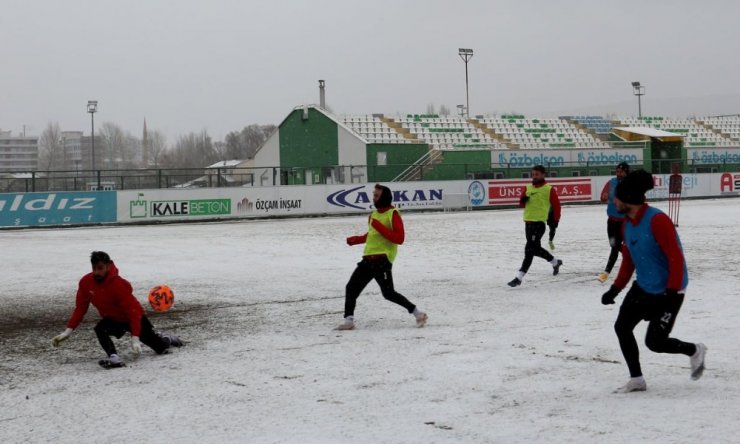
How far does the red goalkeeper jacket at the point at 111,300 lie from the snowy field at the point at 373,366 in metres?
0.46

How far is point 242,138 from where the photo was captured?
139250 mm

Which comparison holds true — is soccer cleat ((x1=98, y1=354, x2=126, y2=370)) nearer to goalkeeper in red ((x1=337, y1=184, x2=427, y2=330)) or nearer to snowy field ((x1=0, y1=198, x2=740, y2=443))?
snowy field ((x1=0, y1=198, x2=740, y2=443))

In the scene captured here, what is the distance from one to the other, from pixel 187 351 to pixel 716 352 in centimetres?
501

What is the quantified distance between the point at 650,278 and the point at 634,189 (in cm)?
67

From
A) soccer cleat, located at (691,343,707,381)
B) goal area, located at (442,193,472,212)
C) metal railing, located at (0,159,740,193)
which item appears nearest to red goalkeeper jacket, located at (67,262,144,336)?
soccer cleat, located at (691,343,707,381)

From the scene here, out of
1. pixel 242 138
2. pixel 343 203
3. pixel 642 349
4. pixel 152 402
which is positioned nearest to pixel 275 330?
pixel 152 402

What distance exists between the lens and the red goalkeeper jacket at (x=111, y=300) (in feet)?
26.0

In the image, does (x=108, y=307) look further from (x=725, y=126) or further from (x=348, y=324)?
(x=725, y=126)

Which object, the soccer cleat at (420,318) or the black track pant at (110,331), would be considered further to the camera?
the soccer cleat at (420,318)

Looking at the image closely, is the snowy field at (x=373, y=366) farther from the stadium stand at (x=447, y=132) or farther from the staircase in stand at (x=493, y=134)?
the staircase in stand at (x=493, y=134)

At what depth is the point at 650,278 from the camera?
20.4ft

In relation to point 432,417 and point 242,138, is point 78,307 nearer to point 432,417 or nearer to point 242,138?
point 432,417

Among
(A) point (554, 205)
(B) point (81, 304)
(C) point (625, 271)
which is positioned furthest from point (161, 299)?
(C) point (625, 271)

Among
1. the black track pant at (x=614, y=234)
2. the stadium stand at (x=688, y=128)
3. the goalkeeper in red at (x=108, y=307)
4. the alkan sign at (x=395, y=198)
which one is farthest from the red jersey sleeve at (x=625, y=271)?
the stadium stand at (x=688, y=128)
